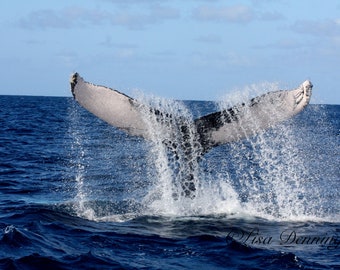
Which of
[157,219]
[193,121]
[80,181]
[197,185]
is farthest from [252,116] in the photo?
[80,181]

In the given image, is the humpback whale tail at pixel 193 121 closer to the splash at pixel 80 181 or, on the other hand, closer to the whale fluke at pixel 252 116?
the whale fluke at pixel 252 116

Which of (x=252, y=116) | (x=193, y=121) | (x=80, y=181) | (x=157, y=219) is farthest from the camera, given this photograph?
(x=80, y=181)

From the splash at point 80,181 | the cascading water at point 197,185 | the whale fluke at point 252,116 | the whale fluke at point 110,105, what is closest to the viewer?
the whale fluke at point 110,105

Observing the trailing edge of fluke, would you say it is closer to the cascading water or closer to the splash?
the cascading water

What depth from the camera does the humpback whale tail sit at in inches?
315

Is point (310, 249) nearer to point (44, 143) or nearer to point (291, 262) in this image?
point (291, 262)

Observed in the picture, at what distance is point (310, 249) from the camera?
26.1 ft

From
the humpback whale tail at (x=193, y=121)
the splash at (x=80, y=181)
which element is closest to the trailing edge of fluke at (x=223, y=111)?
the humpback whale tail at (x=193, y=121)

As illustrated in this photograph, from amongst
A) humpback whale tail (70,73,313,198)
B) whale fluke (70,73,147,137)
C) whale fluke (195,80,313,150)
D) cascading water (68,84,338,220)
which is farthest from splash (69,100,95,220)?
whale fluke (195,80,313,150)

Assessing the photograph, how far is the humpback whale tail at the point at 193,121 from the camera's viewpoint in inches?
315

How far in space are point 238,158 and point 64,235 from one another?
13609mm

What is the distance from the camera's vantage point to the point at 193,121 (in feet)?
29.1

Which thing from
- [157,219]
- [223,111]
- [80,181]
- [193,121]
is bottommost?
[157,219]

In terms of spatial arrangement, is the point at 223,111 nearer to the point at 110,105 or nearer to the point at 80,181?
the point at 110,105
